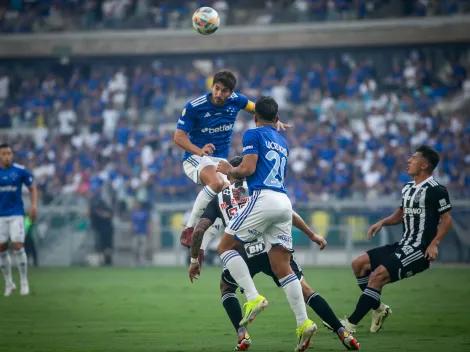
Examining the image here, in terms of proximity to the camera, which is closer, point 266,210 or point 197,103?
point 266,210

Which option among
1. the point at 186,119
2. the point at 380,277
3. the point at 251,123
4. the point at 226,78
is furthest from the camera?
the point at 251,123

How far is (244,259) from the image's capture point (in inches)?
374

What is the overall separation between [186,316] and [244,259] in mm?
3393

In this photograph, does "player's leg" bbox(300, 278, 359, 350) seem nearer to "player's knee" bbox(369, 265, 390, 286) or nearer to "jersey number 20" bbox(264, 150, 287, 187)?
"jersey number 20" bbox(264, 150, 287, 187)

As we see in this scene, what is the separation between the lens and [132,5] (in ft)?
124

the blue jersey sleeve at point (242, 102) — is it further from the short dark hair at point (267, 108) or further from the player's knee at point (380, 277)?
the player's knee at point (380, 277)

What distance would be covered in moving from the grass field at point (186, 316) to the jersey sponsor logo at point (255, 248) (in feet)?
3.31

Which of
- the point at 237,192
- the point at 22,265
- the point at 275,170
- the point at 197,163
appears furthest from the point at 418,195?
the point at 22,265

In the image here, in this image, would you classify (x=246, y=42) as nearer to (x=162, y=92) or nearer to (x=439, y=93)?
(x=162, y=92)

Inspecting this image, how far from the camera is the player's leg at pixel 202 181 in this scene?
34.8ft

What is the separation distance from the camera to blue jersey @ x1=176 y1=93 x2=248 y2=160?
35.0ft

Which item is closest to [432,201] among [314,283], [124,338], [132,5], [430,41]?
[124,338]

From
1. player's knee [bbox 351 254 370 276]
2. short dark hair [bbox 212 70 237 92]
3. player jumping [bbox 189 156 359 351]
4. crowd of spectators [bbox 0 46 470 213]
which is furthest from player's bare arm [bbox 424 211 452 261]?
crowd of spectators [bbox 0 46 470 213]

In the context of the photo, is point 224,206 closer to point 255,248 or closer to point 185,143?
point 185,143
